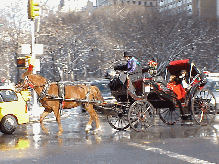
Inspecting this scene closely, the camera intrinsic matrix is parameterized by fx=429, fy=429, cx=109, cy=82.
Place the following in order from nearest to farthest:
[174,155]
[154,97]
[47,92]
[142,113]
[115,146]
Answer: [174,155] → [115,146] → [47,92] → [142,113] → [154,97]

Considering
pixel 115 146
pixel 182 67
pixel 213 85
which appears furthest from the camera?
pixel 213 85

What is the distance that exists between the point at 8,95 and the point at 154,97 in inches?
181

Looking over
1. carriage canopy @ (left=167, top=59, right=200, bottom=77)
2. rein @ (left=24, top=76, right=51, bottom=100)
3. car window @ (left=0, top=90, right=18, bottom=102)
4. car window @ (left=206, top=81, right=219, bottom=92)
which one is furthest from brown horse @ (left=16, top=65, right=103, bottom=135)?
car window @ (left=206, top=81, right=219, bottom=92)

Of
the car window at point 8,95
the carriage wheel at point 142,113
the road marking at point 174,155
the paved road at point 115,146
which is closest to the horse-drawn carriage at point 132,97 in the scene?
the carriage wheel at point 142,113

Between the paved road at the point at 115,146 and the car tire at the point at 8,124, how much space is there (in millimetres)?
188

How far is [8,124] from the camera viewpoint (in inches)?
510

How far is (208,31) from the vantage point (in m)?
54.0

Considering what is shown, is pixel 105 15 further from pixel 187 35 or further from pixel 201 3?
pixel 201 3

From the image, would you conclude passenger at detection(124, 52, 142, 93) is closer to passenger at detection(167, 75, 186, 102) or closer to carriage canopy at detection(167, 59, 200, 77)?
passenger at detection(167, 75, 186, 102)

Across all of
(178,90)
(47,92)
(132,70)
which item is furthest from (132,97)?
(47,92)

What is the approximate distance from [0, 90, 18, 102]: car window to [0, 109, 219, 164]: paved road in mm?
1099

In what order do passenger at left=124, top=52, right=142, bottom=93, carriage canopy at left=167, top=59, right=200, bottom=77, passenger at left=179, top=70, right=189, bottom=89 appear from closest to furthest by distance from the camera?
passenger at left=124, top=52, right=142, bottom=93 → passenger at left=179, top=70, right=189, bottom=89 → carriage canopy at left=167, top=59, right=200, bottom=77

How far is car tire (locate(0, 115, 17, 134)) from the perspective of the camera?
12.8 metres

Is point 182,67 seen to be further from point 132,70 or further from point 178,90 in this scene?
point 132,70
